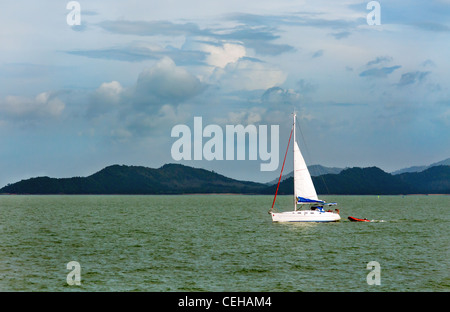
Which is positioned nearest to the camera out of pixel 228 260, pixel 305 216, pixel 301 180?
pixel 228 260

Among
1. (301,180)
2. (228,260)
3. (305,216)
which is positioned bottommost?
(228,260)

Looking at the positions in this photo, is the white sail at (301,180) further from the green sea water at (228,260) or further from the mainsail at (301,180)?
the green sea water at (228,260)

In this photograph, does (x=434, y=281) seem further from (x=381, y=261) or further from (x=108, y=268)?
(x=108, y=268)

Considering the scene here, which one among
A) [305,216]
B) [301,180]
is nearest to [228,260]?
[301,180]

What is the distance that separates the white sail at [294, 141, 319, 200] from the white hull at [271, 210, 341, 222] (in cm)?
341

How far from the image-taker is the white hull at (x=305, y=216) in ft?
304

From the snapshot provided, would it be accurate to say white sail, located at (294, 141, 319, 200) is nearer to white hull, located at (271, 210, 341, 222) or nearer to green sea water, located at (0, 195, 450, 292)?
A: white hull, located at (271, 210, 341, 222)

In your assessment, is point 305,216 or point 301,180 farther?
point 305,216

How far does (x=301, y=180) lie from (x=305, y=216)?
22.4 feet

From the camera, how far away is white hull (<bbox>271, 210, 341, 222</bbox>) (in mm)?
92688

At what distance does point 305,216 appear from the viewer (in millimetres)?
93062

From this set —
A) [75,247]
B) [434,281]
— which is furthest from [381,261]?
[75,247]

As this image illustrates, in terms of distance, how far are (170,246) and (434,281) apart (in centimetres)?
3376

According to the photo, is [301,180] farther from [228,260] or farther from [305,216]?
[228,260]
